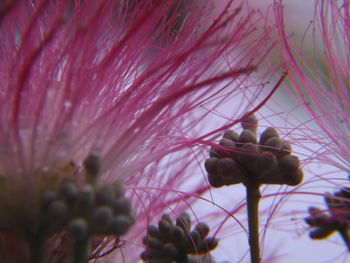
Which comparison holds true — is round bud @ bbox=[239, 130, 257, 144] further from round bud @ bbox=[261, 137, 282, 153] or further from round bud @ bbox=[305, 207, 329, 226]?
round bud @ bbox=[305, 207, 329, 226]

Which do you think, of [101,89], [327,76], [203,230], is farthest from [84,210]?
[327,76]

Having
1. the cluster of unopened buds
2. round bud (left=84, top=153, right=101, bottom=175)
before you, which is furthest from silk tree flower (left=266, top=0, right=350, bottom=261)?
round bud (left=84, top=153, right=101, bottom=175)

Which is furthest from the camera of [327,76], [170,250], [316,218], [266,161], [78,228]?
[327,76]

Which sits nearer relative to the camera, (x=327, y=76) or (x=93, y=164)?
(x=93, y=164)

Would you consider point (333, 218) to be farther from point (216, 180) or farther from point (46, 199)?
point (46, 199)

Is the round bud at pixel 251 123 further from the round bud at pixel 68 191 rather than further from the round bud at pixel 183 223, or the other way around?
the round bud at pixel 68 191

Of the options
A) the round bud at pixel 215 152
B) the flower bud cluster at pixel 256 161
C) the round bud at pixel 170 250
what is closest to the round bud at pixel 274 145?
the flower bud cluster at pixel 256 161

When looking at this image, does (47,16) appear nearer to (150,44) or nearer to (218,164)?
(150,44)
